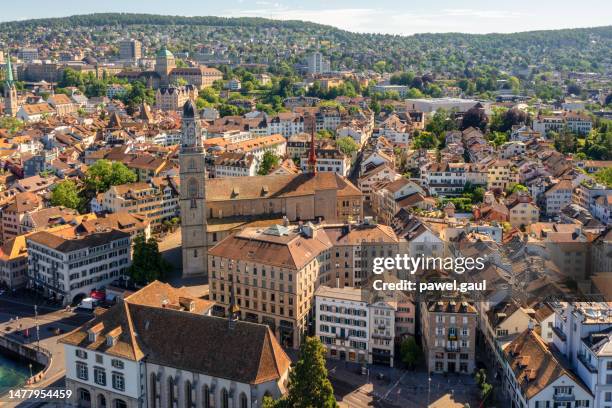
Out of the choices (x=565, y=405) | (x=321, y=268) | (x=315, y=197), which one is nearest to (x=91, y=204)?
(x=315, y=197)

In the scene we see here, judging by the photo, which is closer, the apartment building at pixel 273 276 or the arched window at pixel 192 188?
the apartment building at pixel 273 276

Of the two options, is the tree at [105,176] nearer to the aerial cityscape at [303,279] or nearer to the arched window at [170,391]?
the aerial cityscape at [303,279]

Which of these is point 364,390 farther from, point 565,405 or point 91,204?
point 91,204

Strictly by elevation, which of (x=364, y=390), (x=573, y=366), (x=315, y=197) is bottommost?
(x=364, y=390)

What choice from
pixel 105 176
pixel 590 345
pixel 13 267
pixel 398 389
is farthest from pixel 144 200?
pixel 590 345

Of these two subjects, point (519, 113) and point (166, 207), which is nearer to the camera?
point (166, 207)

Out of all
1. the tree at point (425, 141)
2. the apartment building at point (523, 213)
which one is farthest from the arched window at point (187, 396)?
the tree at point (425, 141)
